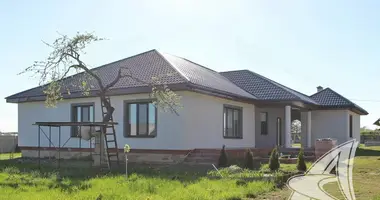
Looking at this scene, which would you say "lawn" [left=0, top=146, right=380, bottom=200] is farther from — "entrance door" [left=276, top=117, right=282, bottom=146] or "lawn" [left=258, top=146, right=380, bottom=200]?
"entrance door" [left=276, top=117, right=282, bottom=146]

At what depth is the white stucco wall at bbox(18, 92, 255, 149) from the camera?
17.4m

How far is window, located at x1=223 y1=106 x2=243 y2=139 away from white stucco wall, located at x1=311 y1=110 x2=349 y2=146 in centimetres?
846

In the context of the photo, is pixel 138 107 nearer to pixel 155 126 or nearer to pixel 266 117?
pixel 155 126

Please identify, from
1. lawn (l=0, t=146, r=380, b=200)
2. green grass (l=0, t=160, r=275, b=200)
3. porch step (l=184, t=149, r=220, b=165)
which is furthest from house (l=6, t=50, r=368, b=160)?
green grass (l=0, t=160, r=275, b=200)

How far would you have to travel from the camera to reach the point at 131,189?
31.3 ft

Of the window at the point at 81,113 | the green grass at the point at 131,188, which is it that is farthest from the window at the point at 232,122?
the green grass at the point at 131,188

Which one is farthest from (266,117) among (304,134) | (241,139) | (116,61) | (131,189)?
(131,189)

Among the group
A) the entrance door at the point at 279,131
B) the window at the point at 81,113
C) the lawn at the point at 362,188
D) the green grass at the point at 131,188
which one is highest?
the window at the point at 81,113

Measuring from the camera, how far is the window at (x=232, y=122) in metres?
20.2

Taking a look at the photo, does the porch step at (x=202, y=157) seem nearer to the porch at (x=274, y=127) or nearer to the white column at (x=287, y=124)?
the white column at (x=287, y=124)

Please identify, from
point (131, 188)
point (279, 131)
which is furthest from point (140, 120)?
point (279, 131)

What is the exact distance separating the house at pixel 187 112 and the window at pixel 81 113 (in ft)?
0.15

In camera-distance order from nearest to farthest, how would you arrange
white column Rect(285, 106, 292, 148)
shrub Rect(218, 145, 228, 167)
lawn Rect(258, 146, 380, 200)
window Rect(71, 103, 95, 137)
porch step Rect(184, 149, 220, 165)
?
lawn Rect(258, 146, 380, 200)
shrub Rect(218, 145, 228, 167)
porch step Rect(184, 149, 220, 165)
window Rect(71, 103, 95, 137)
white column Rect(285, 106, 292, 148)

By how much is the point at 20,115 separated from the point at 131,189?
16.1 metres
